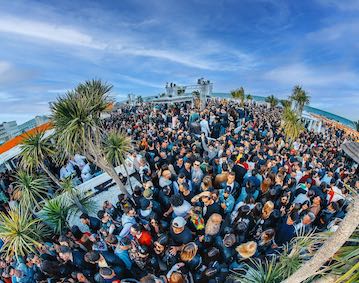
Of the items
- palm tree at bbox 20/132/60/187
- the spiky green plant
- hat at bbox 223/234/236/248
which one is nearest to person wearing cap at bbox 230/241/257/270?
hat at bbox 223/234/236/248

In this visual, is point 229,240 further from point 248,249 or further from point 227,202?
point 227,202

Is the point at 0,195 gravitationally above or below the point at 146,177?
below

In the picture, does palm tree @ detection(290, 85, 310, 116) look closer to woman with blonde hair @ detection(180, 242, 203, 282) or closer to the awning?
the awning

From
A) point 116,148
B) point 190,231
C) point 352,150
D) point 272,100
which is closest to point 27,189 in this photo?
point 116,148

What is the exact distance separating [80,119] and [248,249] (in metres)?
6.16

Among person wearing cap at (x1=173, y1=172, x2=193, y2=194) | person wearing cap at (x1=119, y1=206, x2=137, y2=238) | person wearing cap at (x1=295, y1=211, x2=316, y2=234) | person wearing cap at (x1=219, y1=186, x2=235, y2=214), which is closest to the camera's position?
person wearing cap at (x1=295, y1=211, x2=316, y2=234)

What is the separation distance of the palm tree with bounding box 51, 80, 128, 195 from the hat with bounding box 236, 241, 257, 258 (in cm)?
536

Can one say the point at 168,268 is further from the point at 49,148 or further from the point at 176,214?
the point at 49,148

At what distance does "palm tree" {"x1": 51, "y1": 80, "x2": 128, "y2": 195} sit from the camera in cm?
687

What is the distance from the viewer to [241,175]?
7145mm

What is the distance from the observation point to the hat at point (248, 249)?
12.3 feet

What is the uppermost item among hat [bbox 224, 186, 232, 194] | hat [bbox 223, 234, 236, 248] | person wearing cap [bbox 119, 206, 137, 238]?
hat [bbox 224, 186, 232, 194]

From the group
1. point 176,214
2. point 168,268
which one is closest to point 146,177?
point 176,214

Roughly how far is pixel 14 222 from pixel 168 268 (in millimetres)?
5195
